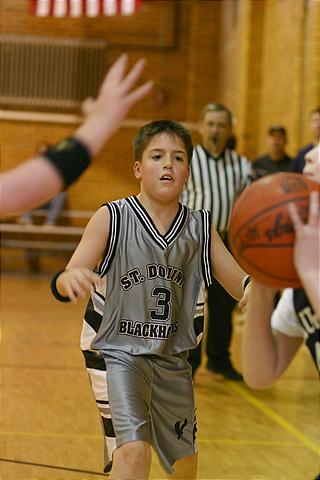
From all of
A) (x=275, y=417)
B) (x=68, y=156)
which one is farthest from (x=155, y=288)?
(x=275, y=417)

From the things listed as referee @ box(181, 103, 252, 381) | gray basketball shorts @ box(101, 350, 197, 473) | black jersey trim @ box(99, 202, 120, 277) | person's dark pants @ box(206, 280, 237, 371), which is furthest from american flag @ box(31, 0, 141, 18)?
gray basketball shorts @ box(101, 350, 197, 473)

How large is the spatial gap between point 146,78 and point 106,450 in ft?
43.4

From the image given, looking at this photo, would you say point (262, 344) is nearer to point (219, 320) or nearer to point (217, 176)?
point (217, 176)

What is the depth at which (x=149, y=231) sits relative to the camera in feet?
11.7

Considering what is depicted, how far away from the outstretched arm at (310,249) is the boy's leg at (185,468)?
4.45 feet

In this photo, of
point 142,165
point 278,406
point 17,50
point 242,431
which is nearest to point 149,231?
point 142,165

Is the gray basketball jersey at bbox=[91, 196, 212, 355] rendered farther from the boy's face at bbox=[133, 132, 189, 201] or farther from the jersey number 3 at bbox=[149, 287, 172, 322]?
the boy's face at bbox=[133, 132, 189, 201]

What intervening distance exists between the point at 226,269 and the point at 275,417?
2668 mm

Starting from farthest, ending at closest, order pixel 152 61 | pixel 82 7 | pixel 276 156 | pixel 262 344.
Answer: pixel 152 61, pixel 82 7, pixel 276 156, pixel 262 344

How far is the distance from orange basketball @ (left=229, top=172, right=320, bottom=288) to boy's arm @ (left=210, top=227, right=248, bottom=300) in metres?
0.94

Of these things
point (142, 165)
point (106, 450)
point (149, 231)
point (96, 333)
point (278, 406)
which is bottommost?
point (278, 406)

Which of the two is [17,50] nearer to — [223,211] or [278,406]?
[223,211]

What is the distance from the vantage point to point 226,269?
3561 mm

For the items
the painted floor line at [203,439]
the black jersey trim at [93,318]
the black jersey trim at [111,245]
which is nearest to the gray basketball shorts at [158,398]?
the black jersey trim at [93,318]
